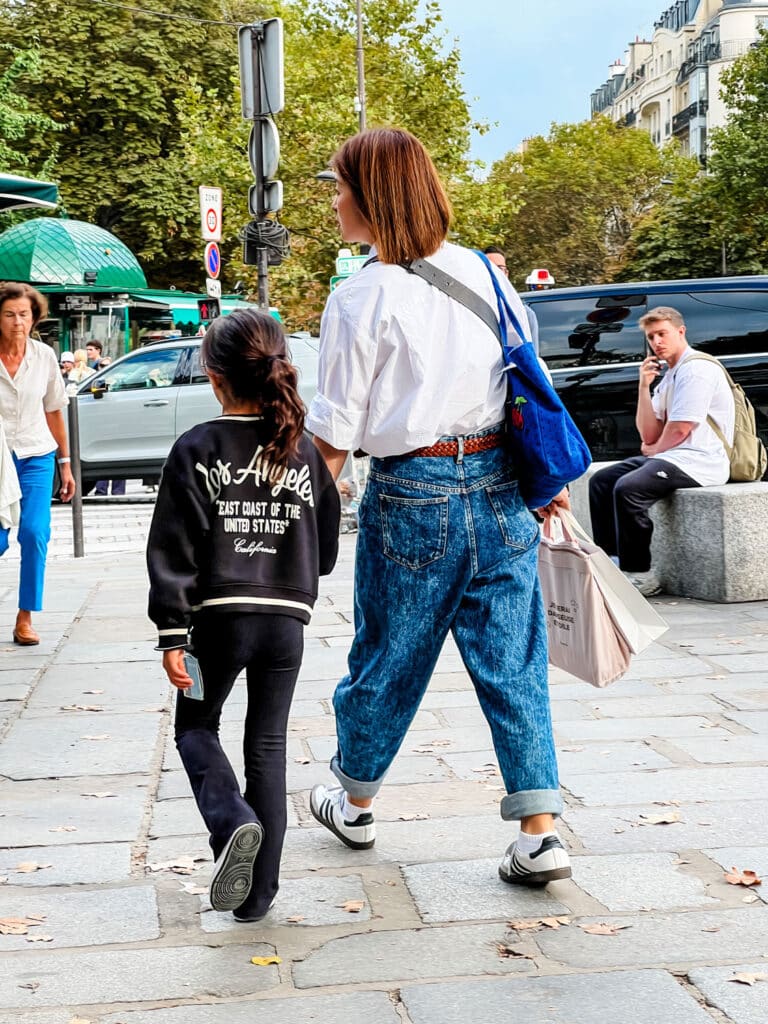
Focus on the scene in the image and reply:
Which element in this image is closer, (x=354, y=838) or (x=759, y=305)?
(x=354, y=838)

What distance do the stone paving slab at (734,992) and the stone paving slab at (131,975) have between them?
89 centimetres

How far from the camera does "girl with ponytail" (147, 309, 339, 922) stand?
134 inches

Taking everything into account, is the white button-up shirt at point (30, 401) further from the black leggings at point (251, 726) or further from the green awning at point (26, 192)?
the black leggings at point (251, 726)

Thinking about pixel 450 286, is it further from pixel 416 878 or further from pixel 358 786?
pixel 416 878

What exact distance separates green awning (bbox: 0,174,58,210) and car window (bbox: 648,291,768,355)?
587 cm

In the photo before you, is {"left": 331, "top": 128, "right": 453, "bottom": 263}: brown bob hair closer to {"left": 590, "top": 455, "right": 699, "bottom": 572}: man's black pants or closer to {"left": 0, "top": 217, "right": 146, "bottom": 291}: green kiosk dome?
{"left": 590, "top": 455, "right": 699, "bottom": 572}: man's black pants

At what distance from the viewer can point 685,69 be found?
98.2 m

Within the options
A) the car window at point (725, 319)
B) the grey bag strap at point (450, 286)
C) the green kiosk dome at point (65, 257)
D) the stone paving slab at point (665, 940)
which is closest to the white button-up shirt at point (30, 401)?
the grey bag strap at point (450, 286)

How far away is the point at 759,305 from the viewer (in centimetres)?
1210

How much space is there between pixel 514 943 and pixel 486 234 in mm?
42221

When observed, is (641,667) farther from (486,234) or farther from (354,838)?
(486,234)

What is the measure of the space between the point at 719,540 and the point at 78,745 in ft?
13.3

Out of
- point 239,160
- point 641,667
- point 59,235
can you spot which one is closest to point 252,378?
point 641,667

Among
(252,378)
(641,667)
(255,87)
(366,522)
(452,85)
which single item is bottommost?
(641,667)
